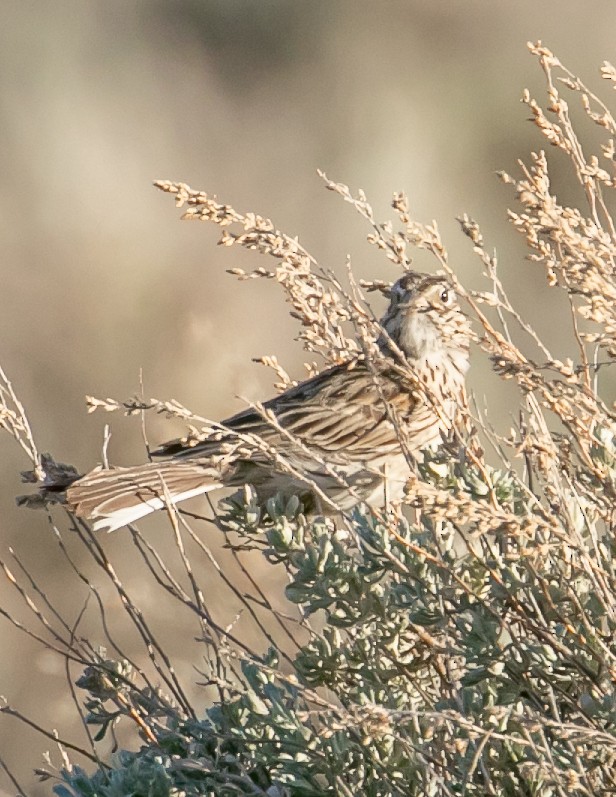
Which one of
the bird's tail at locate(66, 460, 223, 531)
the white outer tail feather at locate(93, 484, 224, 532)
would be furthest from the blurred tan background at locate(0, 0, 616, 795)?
the white outer tail feather at locate(93, 484, 224, 532)

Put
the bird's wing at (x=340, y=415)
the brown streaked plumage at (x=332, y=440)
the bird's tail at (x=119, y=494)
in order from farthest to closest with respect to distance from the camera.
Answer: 1. the bird's wing at (x=340, y=415)
2. the brown streaked plumage at (x=332, y=440)
3. the bird's tail at (x=119, y=494)

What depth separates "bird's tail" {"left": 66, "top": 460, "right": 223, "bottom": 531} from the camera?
4414 mm

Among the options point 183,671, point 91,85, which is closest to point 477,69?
point 91,85

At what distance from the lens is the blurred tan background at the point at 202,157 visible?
9.48 metres

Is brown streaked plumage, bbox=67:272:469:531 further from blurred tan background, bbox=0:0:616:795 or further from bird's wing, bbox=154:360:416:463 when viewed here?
blurred tan background, bbox=0:0:616:795

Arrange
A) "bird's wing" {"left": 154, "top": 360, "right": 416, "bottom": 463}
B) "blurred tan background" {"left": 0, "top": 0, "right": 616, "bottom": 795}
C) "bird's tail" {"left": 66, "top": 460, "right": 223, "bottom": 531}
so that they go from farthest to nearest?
"blurred tan background" {"left": 0, "top": 0, "right": 616, "bottom": 795} < "bird's wing" {"left": 154, "top": 360, "right": 416, "bottom": 463} < "bird's tail" {"left": 66, "top": 460, "right": 223, "bottom": 531}

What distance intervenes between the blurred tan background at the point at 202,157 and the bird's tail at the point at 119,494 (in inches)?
145

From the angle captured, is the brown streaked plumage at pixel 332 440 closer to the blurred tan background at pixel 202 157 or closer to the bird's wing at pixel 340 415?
the bird's wing at pixel 340 415

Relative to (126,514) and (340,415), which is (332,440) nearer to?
(340,415)

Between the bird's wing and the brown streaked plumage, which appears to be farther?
the bird's wing

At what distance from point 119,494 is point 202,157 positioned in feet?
24.9

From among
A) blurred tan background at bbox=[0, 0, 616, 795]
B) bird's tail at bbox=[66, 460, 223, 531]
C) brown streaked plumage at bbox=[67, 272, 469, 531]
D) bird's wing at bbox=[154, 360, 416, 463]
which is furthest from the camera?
blurred tan background at bbox=[0, 0, 616, 795]

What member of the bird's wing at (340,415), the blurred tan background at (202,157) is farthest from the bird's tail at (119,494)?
the blurred tan background at (202,157)

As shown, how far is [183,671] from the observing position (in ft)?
22.7
